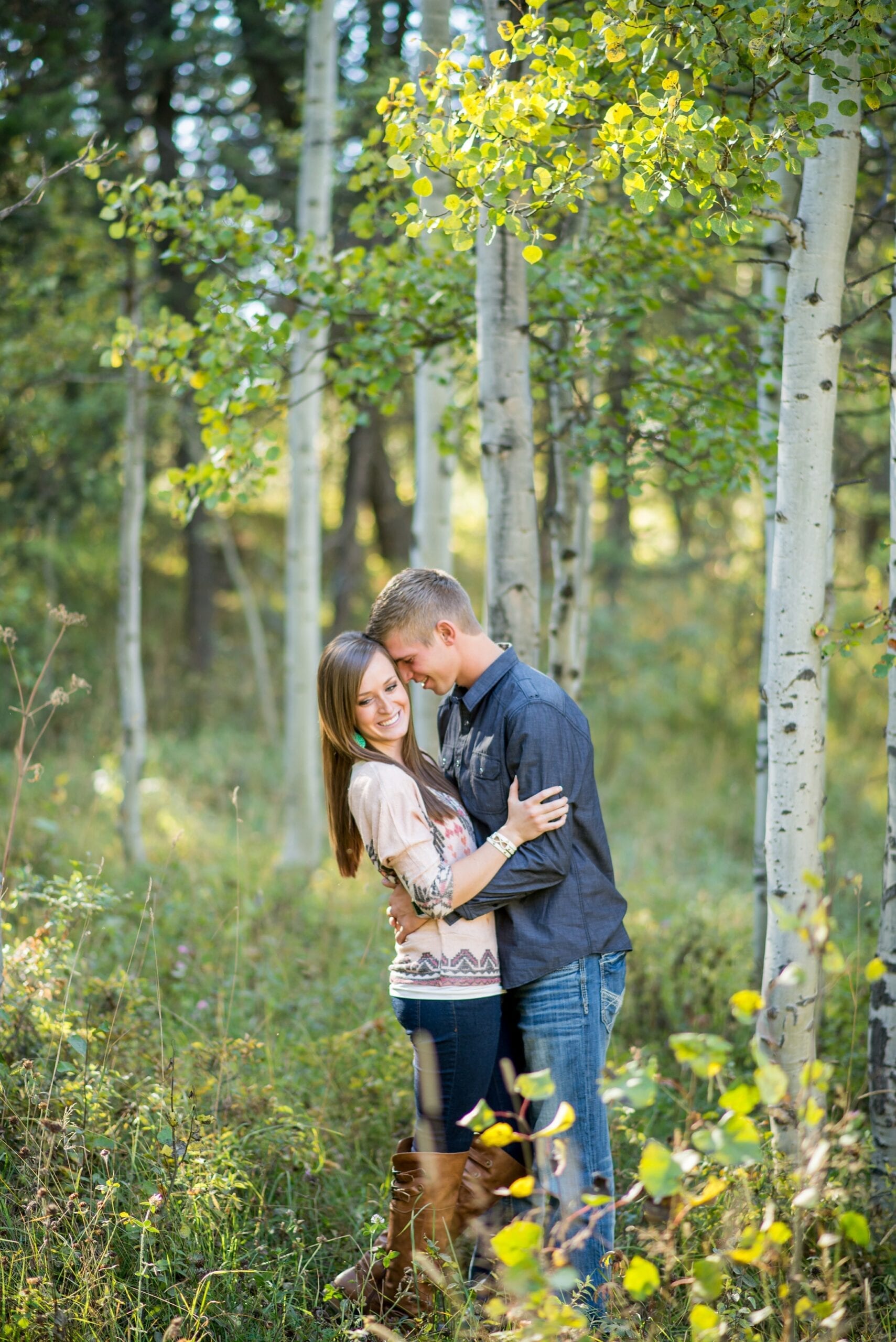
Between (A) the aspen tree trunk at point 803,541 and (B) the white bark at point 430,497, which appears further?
(B) the white bark at point 430,497

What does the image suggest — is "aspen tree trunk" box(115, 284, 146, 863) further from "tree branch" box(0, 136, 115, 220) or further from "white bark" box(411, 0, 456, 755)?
"tree branch" box(0, 136, 115, 220)

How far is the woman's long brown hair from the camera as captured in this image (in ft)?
9.11

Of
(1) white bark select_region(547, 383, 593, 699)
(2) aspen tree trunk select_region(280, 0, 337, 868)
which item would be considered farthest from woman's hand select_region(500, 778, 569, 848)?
(2) aspen tree trunk select_region(280, 0, 337, 868)

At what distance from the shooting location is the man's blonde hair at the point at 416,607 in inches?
112

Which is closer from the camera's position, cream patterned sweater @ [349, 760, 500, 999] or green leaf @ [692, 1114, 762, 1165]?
green leaf @ [692, 1114, 762, 1165]

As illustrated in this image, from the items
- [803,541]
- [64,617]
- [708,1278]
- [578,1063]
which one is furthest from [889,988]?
[64,617]

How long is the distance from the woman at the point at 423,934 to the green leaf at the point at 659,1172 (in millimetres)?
1069

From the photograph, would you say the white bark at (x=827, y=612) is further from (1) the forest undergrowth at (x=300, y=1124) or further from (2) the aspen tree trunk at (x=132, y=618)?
(2) the aspen tree trunk at (x=132, y=618)

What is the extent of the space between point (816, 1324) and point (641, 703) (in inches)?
359

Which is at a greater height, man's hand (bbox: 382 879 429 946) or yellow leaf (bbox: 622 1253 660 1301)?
man's hand (bbox: 382 879 429 946)

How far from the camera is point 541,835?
2.73 meters

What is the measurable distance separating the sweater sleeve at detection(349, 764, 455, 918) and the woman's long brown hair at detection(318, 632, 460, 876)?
0.18 ft

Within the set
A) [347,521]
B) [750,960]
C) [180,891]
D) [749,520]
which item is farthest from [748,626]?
[180,891]

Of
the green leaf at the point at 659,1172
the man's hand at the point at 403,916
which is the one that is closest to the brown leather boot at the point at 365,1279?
the man's hand at the point at 403,916
